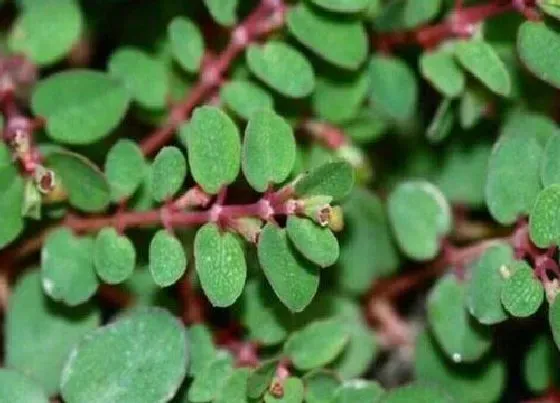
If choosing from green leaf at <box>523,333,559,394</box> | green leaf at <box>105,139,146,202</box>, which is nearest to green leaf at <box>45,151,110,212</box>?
green leaf at <box>105,139,146,202</box>

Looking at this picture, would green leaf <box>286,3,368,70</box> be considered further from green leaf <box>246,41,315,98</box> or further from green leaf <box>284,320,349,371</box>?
green leaf <box>284,320,349,371</box>

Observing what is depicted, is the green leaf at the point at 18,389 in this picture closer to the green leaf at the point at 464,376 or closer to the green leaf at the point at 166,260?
the green leaf at the point at 166,260

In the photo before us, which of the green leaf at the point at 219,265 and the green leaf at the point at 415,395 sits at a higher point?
the green leaf at the point at 219,265

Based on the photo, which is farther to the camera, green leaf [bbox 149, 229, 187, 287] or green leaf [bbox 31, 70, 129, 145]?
green leaf [bbox 31, 70, 129, 145]

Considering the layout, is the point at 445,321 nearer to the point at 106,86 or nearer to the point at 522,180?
the point at 522,180

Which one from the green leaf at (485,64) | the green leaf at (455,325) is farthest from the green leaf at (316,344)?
the green leaf at (485,64)

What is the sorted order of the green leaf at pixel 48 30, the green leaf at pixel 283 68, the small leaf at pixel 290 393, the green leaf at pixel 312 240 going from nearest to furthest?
the green leaf at pixel 312 240, the small leaf at pixel 290 393, the green leaf at pixel 283 68, the green leaf at pixel 48 30
